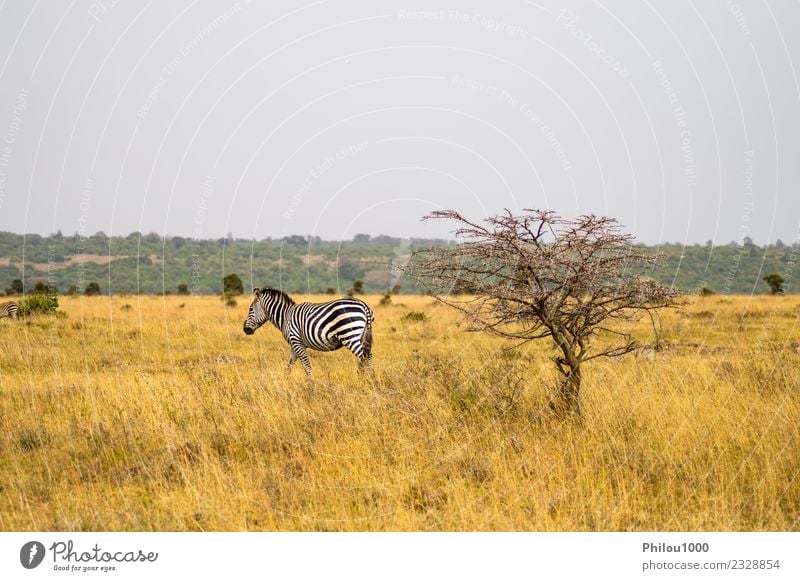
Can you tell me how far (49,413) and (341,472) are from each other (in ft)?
18.7

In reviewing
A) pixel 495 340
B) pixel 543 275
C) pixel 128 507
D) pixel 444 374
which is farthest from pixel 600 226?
pixel 495 340

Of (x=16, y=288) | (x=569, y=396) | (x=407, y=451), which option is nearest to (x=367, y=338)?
(x=569, y=396)

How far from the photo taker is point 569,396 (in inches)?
388

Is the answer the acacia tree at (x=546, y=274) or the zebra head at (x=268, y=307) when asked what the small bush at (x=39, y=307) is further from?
the acacia tree at (x=546, y=274)

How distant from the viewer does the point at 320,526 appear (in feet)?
22.1

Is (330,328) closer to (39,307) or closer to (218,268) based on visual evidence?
(39,307)

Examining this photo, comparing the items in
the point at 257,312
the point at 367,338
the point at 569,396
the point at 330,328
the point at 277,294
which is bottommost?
the point at 569,396

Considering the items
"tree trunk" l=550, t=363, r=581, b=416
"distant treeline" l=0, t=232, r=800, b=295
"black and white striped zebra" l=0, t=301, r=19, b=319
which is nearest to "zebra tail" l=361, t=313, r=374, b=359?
"tree trunk" l=550, t=363, r=581, b=416

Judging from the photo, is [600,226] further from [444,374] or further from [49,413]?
[49,413]
